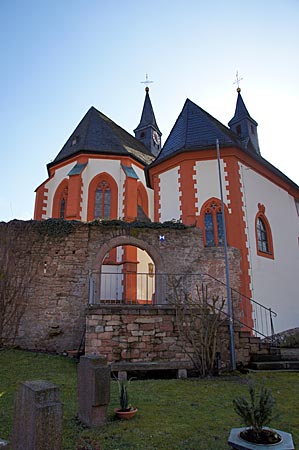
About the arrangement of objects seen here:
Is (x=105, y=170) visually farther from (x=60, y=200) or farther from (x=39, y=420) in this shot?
(x=39, y=420)

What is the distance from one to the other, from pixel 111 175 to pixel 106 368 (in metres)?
14.9

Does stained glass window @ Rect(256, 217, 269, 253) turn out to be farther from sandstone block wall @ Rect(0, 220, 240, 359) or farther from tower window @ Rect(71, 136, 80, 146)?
tower window @ Rect(71, 136, 80, 146)

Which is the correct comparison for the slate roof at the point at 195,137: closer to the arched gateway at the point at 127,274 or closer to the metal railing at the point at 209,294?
the arched gateway at the point at 127,274

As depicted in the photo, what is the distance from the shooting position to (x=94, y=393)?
4270 mm

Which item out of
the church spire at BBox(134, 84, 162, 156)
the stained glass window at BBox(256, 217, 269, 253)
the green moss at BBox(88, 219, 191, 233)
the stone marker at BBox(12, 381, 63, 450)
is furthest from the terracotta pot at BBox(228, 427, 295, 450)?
the church spire at BBox(134, 84, 162, 156)

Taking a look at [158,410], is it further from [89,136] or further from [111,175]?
[89,136]

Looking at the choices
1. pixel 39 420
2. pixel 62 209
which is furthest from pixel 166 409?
pixel 62 209

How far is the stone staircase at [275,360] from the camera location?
8438mm

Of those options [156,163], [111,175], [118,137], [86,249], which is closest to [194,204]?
[156,163]

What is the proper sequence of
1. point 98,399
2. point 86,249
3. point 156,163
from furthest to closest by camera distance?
point 156,163
point 86,249
point 98,399

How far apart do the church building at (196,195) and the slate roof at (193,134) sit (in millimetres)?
48

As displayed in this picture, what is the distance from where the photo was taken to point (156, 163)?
50.5 ft

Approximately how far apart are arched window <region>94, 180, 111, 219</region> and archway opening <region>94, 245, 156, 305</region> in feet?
9.12

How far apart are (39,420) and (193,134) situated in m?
14.0
